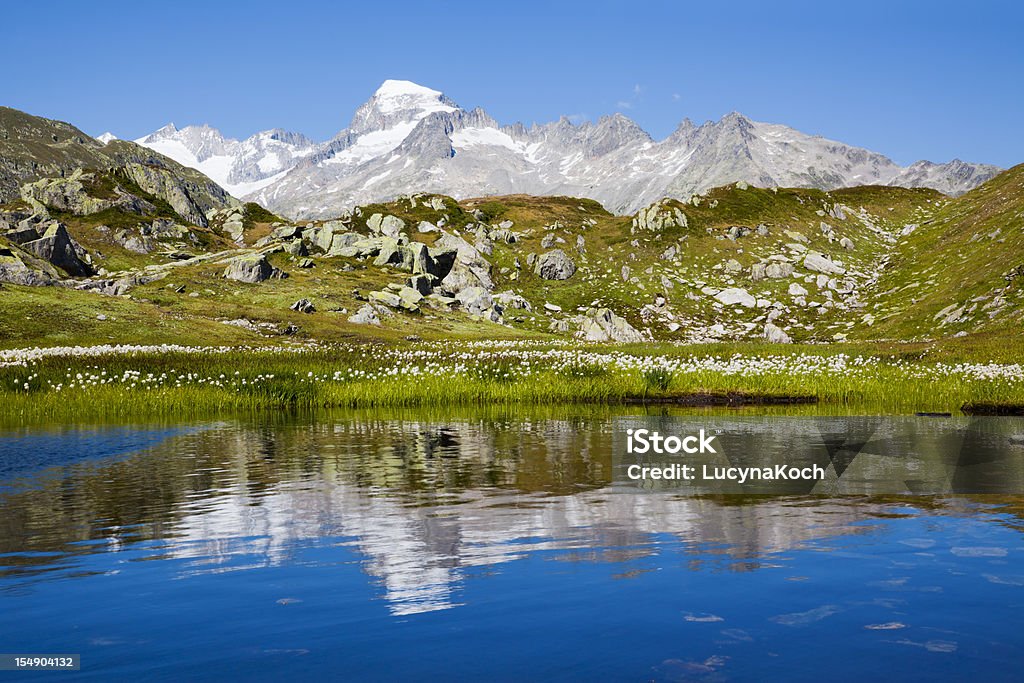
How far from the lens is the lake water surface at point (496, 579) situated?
5.47m

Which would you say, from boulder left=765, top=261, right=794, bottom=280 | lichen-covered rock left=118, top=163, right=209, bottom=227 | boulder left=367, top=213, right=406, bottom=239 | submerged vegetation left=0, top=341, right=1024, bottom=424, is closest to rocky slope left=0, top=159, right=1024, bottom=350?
boulder left=765, top=261, right=794, bottom=280

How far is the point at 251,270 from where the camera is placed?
260 feet

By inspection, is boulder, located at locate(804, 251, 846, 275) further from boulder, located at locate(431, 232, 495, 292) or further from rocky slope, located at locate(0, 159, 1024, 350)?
boulder, located at locate(431, 232, 495, 292)

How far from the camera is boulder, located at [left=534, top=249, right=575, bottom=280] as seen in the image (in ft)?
311

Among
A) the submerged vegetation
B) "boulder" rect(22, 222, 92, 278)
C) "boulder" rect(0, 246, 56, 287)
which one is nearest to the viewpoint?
the submerged vegetation

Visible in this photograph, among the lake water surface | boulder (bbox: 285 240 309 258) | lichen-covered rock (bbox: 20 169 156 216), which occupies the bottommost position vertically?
the lake water surface

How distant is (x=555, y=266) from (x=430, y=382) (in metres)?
67.7


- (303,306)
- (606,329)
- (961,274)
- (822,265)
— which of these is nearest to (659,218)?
(822,265)

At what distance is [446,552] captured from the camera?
8.21m

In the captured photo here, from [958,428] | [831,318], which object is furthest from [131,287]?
[958,428]

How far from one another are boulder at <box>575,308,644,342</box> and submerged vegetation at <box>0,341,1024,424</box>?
39940mm

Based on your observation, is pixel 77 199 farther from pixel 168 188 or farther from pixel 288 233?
pixel 168 188

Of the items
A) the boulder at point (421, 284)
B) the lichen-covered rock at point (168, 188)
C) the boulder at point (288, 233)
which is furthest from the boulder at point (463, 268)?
the lichen-covered rock at point (168, 188)

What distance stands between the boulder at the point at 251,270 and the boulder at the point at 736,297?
46.2 m
